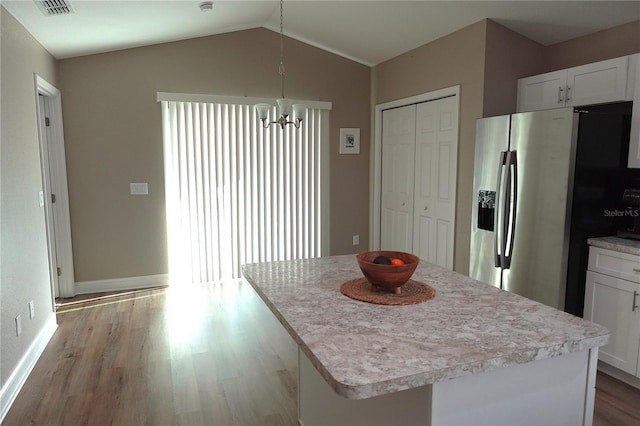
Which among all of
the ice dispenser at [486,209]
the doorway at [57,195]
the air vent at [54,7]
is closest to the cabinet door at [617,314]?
the ice dispenser at [486,209]

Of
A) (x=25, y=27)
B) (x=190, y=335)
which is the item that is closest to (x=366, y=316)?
(x=190, y=335)

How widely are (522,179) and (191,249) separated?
3.45 m

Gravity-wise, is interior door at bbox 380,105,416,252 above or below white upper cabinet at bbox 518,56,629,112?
below

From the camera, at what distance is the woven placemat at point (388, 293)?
1.60 m

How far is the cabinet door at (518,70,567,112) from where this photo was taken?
3230 mm

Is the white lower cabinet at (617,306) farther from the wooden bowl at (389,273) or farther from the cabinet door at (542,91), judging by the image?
the wooden bowl at (389,273)

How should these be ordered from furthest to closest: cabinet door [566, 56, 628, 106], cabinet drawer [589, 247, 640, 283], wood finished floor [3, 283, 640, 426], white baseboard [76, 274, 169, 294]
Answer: white baseboard [76, 274, 169, 294] < cabinet door [566, 56, 628, 106] < cabinet drawer [589, 247, 640, 283] < wood finished floor [3, 283, 640, 426]

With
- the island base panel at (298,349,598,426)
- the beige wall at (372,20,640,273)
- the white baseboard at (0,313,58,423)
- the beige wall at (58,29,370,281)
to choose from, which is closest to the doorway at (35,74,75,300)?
the beige wall at (58,29,370,281)

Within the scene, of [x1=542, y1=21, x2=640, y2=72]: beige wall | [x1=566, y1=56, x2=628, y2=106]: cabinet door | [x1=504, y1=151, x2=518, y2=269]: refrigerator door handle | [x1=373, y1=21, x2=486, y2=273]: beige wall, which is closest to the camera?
[x1=566, y1=56, x2=628, y2=106]: cabinet door

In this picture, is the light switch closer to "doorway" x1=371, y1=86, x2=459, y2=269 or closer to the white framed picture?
the white framed picture

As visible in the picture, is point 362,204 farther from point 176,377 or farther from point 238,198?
point 176,377

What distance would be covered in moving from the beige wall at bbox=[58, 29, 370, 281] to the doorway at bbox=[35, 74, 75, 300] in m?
0.08

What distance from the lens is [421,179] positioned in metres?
4.44

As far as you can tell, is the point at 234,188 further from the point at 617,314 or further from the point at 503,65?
the point at 617,314
